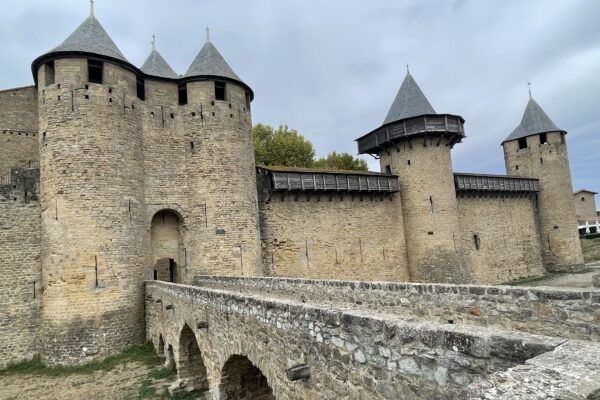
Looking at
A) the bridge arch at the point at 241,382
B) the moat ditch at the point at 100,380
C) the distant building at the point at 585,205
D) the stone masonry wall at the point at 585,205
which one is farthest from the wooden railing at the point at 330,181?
the stone masonry wall at the point at 585,205

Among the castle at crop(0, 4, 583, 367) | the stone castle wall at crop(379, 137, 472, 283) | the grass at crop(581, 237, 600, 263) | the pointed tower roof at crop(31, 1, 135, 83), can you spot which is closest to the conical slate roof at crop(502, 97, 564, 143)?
the castle at crop(0, 4, 583, 367)

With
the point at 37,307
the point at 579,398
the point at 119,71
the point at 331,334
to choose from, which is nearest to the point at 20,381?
the point at 37,307

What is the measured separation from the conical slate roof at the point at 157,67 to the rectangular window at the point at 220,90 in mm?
1745

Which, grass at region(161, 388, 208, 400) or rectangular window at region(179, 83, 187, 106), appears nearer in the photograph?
grass at region(161, 388, 208, 400)

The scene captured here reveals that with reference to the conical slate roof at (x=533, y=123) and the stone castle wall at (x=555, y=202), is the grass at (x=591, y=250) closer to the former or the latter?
the stone castle wall at (x=555, y=202)

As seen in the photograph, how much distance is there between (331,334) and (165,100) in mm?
14430

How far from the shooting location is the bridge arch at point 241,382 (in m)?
6.46

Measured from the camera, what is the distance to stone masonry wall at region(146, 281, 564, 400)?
2367 mm

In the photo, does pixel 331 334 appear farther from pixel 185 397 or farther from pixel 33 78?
pixel 33 78

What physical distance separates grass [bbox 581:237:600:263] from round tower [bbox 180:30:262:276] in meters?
28.5

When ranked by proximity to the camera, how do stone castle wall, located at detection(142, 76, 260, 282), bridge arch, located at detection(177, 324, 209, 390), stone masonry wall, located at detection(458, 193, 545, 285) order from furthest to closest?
stone masonry wall, located at detection(458, 193, 545, 285), stone castle wall, located at detection(142, 76, 260, 282), bridge arch, located at detection(177, 324, 209, 390)

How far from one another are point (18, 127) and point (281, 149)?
1715cm

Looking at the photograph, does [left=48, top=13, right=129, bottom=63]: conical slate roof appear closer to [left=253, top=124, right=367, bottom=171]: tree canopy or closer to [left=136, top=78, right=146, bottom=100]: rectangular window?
[left=136, top=78, right=146, bottom=100]: rectangular window

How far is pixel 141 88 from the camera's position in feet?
51.7
